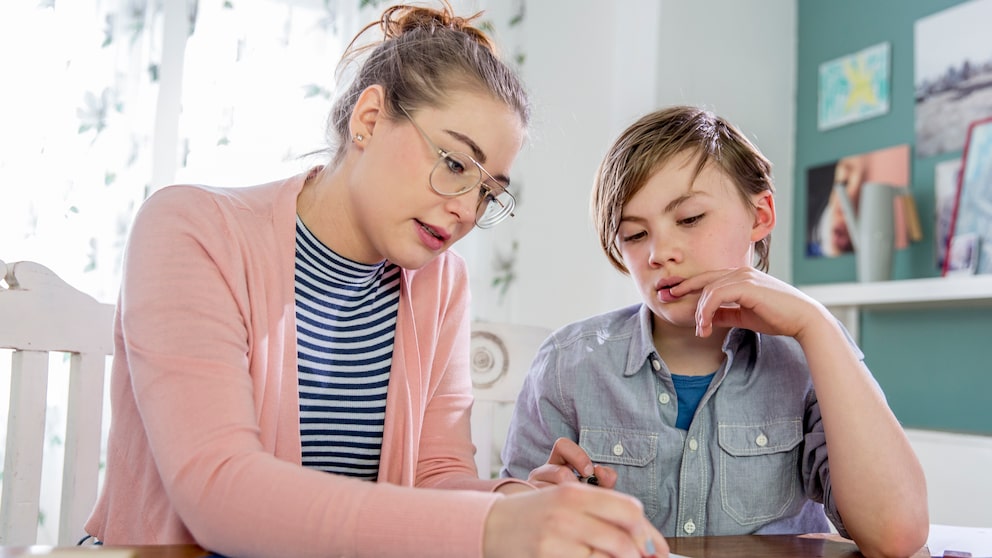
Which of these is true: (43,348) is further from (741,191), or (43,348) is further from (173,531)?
(741,191)

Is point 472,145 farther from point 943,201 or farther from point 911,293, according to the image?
point 943,201

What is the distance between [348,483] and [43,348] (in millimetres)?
657

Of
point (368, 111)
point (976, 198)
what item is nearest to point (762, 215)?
point (368, 111)

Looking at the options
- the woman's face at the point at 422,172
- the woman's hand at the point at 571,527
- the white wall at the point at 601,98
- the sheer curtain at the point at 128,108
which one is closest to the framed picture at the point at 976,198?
the white wall at the point at 601,98

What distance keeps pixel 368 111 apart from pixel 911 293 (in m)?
1.74

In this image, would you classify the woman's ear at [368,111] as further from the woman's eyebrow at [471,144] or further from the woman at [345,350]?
the woman's eyebrow at [471,144]

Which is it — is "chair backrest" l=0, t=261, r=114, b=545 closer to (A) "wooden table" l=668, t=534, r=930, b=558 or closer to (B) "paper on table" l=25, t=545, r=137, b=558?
(B) "paper on table" l=25, t=545, r=137, b=558

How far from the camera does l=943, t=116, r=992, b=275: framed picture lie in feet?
7.42

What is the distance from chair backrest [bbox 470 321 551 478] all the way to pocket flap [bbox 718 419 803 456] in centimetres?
48

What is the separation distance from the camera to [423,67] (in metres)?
1.08

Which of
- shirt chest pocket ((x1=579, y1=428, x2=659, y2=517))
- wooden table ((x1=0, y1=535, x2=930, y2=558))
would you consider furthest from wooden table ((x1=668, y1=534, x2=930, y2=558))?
shirt chest pocket ((x1=579, y1=428, x2=659, y2=517))

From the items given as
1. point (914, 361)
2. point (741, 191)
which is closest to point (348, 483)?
point (741, 191)

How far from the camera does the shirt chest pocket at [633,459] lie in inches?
47.5

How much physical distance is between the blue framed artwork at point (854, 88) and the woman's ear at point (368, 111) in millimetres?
2040
